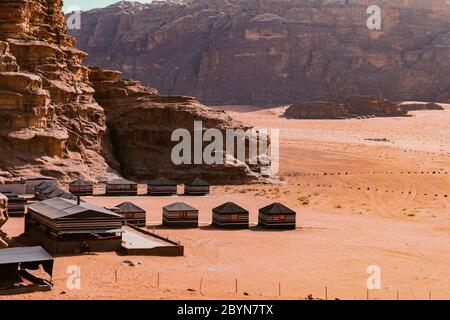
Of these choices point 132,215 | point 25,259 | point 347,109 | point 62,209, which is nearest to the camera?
point 25,259

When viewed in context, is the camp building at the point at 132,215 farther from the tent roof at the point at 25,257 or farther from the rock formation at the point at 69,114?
the rock formation at the point at 69,114

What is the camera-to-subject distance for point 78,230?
23.4 meters

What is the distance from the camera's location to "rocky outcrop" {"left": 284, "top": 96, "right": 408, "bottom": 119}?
101806 millimetres

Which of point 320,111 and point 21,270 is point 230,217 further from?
point 320,111

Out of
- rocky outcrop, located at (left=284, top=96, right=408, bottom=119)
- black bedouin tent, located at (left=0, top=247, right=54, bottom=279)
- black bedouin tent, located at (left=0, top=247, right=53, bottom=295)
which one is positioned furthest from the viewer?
rocky outcrop, located at (left=284, top=96, right=408, bottom=119)

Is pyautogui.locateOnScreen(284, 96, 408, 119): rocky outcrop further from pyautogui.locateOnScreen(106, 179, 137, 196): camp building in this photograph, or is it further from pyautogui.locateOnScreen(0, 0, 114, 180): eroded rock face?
pyautogui.locateOnScreen(106, 179, 137, 196): camp building

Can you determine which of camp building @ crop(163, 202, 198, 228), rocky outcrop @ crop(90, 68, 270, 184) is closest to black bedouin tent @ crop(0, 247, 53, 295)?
camp building @ crop(163, 202, 198, 228)

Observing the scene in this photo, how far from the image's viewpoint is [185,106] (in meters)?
50.7

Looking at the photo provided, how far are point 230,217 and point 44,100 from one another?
19.3m

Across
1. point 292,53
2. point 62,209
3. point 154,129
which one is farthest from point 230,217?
point 292,53

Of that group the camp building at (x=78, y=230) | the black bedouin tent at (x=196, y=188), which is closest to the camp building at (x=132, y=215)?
the camp building at (x=78, y=230)

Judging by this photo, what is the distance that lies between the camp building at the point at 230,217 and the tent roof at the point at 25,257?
1243cm

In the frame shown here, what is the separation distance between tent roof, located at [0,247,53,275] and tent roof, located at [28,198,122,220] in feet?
14.8

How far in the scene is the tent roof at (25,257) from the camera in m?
17.7
